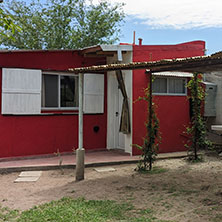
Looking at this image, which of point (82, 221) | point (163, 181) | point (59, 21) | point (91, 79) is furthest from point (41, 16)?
point (82, 221)

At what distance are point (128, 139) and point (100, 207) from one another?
4422 mm

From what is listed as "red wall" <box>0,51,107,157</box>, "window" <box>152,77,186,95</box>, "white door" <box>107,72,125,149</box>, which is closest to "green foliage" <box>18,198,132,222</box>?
"red wall" <box>0,51,107,157</box>

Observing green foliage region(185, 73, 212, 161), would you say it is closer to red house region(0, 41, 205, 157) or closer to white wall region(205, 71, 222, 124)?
red house region(0, 41, 205, 157)

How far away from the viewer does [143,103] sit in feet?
30.4

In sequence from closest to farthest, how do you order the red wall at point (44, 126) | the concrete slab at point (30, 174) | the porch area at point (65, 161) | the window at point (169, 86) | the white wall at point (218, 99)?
1. the concrete slab at point (30, 174)
2. the porch area at point (65, 161)
3. the red wall at point (44, 126)
4. the window at point (169, 86)
5. the white wall at point (218, 99)

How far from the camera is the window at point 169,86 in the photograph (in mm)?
9602

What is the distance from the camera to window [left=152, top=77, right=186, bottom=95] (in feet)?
31.5

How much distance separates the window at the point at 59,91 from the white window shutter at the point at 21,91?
0.30 meters

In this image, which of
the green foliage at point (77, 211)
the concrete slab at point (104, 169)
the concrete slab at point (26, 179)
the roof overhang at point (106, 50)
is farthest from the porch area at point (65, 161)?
the roof overhang at point (106, 50)

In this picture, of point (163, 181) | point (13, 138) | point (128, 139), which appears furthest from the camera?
point (128, 139)

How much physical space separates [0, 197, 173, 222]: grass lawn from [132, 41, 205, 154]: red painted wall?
165 inches

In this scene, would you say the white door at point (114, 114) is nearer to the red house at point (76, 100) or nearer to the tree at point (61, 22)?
the red house at point (76, 100)

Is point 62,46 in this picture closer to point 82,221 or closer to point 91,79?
point 91,79

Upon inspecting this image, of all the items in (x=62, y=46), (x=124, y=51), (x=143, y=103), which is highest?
(x=62, y=46)
